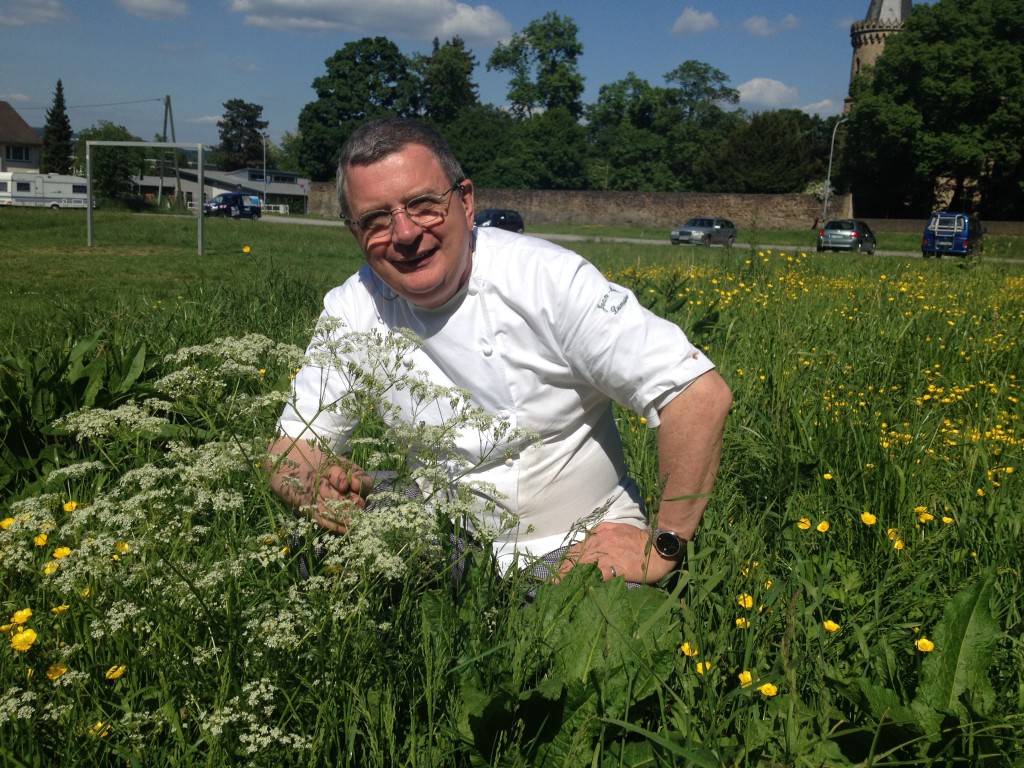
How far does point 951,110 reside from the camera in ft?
150

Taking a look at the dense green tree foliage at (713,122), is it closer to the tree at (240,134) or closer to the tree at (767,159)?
the tree at (767,159)

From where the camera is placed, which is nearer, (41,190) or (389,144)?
(389,144)

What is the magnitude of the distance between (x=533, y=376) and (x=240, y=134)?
429 feet

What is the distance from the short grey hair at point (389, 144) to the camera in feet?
7.39

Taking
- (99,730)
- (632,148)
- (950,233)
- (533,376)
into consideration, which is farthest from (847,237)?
(632,148)

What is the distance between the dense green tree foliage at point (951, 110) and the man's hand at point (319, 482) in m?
49.8

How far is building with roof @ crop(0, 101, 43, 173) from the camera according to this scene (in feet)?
279

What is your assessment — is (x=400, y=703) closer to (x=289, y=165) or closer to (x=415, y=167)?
(x=415, y=167)

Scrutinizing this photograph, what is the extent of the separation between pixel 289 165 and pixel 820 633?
Answer: 419ft

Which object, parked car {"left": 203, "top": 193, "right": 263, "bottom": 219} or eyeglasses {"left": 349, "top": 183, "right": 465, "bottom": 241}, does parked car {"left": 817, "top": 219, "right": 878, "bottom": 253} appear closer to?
eyeglasses {"left": 349, "top": 183, "right": 465, "bottom": 241}

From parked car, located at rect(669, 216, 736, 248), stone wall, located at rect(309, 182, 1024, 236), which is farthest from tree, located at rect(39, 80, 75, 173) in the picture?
parked car, located at rect(669, 216, 736, 248)

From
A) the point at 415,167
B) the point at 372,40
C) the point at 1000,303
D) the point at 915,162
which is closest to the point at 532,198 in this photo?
the point at 915,162

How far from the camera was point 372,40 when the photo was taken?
254 feet

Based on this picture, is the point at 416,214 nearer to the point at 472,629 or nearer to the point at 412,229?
the point at 412,229
